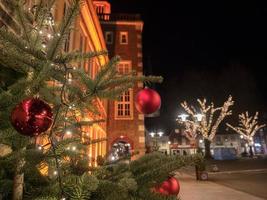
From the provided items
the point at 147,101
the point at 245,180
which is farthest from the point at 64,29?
the point at 245,180

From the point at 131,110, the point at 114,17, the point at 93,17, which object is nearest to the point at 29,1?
the point at 93,17

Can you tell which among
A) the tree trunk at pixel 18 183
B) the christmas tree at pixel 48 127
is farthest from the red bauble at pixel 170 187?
the tree trunk at pixel 18 183

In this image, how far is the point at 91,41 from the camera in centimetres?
1260

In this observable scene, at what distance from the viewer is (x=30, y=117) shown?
1282 millimetres

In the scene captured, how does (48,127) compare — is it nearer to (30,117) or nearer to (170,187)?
(30,117)

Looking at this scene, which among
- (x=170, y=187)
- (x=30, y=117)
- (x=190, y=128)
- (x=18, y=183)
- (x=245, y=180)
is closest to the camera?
(x=30, y=117)

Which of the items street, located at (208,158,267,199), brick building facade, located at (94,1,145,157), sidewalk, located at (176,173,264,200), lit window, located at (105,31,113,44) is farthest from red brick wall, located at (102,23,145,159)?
sidewalk, located at (176,173,264,200)

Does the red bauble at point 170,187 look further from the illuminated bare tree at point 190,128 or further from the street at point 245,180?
the illuminated bare tree at point 190,128

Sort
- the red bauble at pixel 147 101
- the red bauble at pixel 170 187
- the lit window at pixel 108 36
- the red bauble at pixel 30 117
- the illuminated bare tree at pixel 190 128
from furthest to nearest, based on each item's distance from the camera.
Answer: the illuminated bare tree at pixel 190 128 < the lit window at pixel 108 36 < the red bauble at pixel 147 101 < the red bauble at pixel 170 187 < the red bauble at pixel 30 117

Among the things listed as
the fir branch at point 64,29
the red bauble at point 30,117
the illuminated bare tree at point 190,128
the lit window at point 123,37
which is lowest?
the red bauble at point 30,117

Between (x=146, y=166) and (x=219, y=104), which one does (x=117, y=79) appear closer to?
(x=146, y=166)

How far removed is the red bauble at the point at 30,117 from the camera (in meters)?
1.27

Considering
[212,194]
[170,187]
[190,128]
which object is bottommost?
[212,194]

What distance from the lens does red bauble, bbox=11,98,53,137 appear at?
50.1 inches
